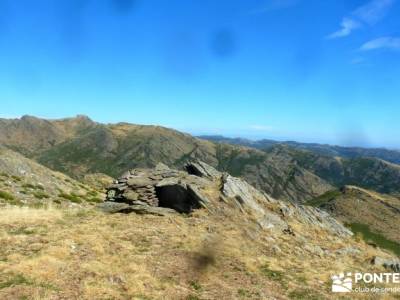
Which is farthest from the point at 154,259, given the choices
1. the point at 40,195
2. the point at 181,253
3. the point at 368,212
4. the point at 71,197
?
the point at 368,212

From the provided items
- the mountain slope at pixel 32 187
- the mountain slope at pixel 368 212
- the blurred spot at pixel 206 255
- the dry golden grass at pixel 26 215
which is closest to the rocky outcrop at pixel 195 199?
the dry golden grass at pixel 26 215

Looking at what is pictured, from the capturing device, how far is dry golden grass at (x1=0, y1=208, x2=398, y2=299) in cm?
1904

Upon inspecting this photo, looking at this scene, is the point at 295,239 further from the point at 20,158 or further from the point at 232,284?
the point at 20,158

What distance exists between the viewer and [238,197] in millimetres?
37000

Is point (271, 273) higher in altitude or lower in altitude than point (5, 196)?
lower

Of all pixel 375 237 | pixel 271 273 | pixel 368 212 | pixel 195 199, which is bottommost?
pixel 375 237

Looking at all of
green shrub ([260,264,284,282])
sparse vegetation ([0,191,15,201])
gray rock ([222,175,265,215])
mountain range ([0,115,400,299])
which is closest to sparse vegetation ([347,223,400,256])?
mountain range ([0,115,400,299])

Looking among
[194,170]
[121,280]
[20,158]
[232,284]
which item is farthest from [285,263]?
[20,158]

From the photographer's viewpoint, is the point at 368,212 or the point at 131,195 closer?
the point at 131,195

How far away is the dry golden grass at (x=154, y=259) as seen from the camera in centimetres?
1904

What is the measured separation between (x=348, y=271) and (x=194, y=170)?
2250 centimetres

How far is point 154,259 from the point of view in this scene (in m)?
23.6

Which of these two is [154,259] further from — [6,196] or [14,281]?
[6,196]

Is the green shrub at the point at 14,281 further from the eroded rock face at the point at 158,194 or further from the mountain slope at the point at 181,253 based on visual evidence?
the eroded rock face at the point at 158,194
